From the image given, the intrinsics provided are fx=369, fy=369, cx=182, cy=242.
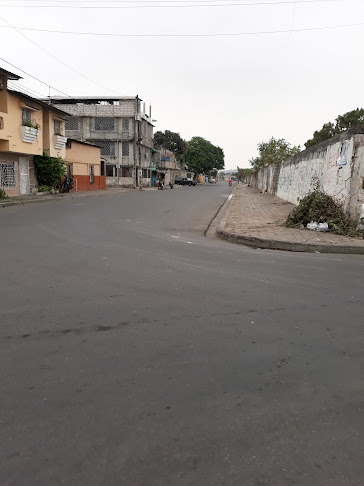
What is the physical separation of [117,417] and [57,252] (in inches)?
203

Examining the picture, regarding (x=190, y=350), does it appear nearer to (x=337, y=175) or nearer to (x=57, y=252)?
(x=57, y=252)

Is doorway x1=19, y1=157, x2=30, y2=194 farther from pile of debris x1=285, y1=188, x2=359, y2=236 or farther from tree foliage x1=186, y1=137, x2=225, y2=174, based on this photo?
tree foliage x1=186, y1=137, x2=225, y2=174

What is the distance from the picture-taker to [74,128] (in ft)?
153

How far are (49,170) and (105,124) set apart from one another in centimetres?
2221

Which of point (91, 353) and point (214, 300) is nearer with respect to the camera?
point (91, 353)

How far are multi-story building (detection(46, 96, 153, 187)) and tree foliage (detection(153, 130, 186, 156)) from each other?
41854 mm

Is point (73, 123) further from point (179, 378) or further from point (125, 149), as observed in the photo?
point (179, 378)

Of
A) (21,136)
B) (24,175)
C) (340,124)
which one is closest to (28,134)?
(21,136)

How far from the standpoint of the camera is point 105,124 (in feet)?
151

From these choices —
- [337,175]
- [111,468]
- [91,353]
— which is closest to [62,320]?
[91,353]

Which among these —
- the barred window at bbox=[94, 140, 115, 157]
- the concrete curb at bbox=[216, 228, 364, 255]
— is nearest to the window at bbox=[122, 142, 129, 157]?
the barred window at bbox=[94, 140, 115, 157]

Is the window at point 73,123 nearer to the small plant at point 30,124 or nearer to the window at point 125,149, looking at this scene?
the window at point 125,149

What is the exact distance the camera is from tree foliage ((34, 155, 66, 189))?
25469 mm

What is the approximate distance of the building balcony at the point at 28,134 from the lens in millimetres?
21906
